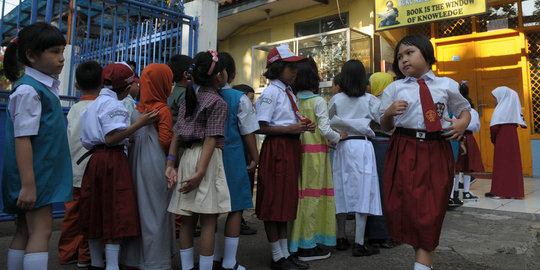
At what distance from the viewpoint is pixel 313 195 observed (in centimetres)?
299

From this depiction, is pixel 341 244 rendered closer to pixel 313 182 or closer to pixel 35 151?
pixel 313 182

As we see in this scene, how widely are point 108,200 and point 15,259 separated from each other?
640mm

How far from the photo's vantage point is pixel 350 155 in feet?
10.9

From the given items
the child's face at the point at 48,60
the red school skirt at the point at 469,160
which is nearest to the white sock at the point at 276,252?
the child's face at the point at 48,60

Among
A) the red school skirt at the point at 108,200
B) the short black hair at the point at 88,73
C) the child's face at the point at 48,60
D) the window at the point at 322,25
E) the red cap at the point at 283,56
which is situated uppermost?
the window at the point at 322,25

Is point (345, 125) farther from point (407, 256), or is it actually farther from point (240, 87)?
point (240, 87)

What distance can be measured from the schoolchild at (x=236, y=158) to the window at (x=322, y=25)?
746cm

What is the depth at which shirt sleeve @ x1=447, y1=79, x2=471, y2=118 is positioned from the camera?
223cm

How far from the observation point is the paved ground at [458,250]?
9.50ft

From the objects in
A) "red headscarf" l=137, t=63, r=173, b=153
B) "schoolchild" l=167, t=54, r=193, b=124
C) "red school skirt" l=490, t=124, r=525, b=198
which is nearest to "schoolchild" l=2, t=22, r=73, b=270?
"red headscarf" l=137, t=63, r=173, b=153

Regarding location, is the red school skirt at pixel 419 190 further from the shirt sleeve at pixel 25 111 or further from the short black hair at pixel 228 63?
the shirt sleeve at pixel 25 111

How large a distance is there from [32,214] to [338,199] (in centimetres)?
235

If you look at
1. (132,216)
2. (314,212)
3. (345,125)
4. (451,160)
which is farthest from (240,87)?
(451,160)

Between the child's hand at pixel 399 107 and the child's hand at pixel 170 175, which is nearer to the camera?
the child's hand at pixel 399 107
